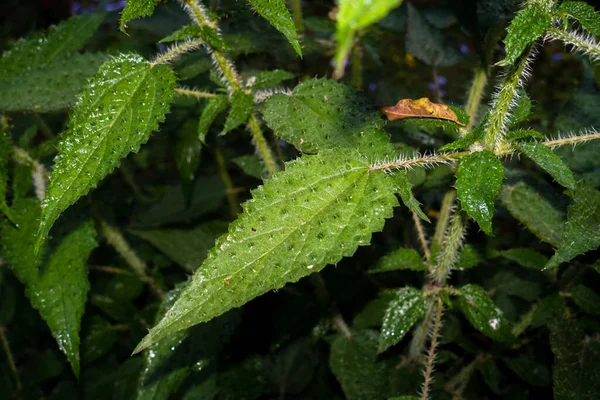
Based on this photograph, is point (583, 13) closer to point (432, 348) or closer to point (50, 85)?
point (432, 348)

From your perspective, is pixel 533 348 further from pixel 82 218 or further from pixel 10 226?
pixel 10 226

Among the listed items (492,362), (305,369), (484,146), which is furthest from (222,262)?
(492,362)

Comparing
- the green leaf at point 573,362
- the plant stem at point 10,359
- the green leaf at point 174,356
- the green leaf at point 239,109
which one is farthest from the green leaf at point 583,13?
the plant stem at point 10,359

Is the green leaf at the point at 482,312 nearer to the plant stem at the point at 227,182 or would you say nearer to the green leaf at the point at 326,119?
the green leaf at the point at 326,119

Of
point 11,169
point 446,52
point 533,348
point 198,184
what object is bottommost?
point 533,348

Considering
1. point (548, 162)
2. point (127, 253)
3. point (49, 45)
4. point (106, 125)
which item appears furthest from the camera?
point (127, 253)

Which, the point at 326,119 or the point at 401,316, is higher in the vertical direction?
the point at 326,119

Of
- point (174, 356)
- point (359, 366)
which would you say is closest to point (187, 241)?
point (174, 356)
